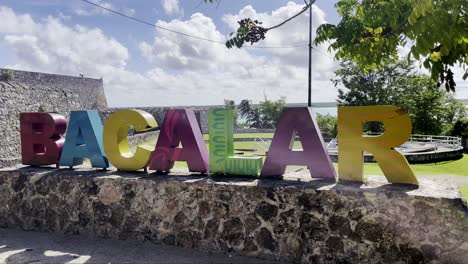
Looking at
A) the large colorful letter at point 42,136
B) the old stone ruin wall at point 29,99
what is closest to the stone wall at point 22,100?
the old stone ruin wall at point 29,99

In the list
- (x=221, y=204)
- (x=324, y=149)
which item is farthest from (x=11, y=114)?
(x=324, y=149)

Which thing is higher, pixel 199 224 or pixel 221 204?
pixel 221 204

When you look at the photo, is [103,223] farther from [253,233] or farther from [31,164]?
[253,233]

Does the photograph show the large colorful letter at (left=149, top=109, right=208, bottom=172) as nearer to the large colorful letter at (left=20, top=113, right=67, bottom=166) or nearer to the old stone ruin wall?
the large colorful letter at (left=20, top=113, right=67, bottom=166)

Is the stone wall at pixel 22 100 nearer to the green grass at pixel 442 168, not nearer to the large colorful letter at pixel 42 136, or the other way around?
the large colorful letter at pixel 42 136

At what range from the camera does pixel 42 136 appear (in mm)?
7645

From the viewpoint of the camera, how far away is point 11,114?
59.6ft

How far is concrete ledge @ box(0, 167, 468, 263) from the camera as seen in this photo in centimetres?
489

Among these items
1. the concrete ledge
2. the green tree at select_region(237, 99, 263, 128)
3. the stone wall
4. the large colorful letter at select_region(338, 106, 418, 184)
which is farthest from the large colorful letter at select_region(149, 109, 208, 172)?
the green tree at select_region(237, 99, 263, 128)

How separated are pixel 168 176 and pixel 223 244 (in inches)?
63.5

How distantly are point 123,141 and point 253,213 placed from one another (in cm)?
308

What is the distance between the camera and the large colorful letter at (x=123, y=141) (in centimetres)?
689

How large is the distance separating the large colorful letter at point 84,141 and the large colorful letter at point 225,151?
2414 mm

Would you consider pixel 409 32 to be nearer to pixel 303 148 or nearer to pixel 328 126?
pixel 303 148
